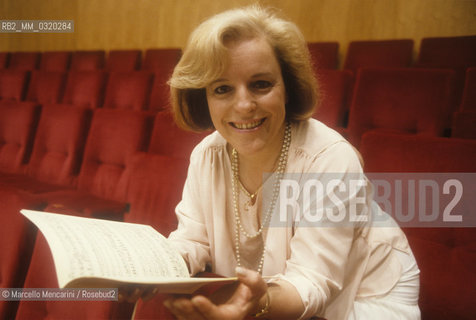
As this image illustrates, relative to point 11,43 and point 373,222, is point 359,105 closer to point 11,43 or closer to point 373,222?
point 373,222

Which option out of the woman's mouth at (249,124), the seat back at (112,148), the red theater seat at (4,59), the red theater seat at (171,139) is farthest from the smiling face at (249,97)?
the red theater seat at (4,59)

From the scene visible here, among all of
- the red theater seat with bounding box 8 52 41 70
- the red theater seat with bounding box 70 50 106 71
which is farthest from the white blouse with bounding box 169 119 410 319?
the red theater seat with bounding box 8 52 41 70

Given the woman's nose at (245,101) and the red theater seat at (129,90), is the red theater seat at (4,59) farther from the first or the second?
the woman's nose at (245,101)

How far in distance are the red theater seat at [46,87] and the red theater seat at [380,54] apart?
28.5 inches

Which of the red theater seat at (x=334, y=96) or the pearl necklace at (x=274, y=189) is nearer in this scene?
the pearl necklace at (x=274, y=189)

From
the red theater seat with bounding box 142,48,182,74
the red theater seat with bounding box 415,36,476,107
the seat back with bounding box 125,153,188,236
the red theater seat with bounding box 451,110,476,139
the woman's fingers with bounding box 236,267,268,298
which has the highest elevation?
the red theater seat with bounding box 142,48,182,74

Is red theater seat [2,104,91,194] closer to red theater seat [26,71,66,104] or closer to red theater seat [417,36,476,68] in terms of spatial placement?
red theater seat [26,71,66,104]

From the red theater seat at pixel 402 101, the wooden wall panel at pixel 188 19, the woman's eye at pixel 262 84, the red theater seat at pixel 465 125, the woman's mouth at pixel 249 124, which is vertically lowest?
the woman's mouth at pixel 249 124

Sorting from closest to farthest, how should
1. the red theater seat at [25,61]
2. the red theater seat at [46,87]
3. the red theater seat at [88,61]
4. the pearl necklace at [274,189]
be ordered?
the pearl necklace at [274,189] < the red theater seat at [46,87] < the red theater seat at [88,61] < the red theater seat at [25,61]

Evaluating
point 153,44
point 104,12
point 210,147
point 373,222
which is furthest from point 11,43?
point 373,222

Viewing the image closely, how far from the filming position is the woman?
9.2 inches

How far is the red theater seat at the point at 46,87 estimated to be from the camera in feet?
3.23

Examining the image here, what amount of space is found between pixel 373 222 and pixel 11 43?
6.03 feet

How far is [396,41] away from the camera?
2.67ft
